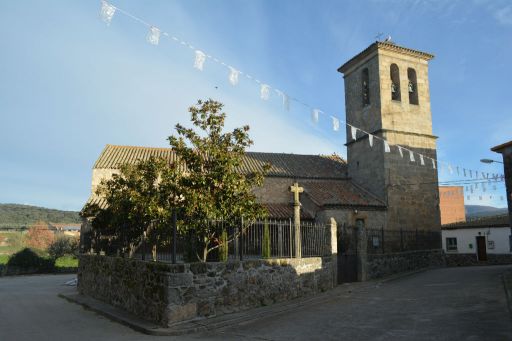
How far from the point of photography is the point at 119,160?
23297mm

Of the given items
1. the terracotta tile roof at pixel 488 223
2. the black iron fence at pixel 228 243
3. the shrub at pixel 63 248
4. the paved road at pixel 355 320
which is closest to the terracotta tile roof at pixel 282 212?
the black iron fence at pixel 228 243

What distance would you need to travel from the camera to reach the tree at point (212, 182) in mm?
9992

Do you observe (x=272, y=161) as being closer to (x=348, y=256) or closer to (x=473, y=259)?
(x=348, y=256)

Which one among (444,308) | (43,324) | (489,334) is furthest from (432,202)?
(43,324)

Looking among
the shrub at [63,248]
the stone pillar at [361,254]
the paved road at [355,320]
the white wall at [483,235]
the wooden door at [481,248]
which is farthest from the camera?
the shrub at [63,248]

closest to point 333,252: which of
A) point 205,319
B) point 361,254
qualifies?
point 361,254

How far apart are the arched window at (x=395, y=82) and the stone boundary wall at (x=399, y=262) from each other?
29.1 feet

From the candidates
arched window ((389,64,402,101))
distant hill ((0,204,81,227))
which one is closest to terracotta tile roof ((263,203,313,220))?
arched window ((389,64,402,101))

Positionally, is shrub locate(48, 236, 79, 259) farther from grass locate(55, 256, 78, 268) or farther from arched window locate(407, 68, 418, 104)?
arched window locate(407, 68, 418, 104)

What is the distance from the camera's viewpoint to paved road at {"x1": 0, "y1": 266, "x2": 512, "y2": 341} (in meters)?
7.59

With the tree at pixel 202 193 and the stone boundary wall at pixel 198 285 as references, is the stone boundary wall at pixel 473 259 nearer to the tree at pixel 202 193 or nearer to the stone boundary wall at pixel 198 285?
the stone boundary wall at pixel 198 285

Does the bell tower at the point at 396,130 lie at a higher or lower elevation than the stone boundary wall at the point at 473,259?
higher

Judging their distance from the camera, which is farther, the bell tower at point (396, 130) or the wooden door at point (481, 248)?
the wooden door at point (481, 248)

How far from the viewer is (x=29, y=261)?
1246 inches
